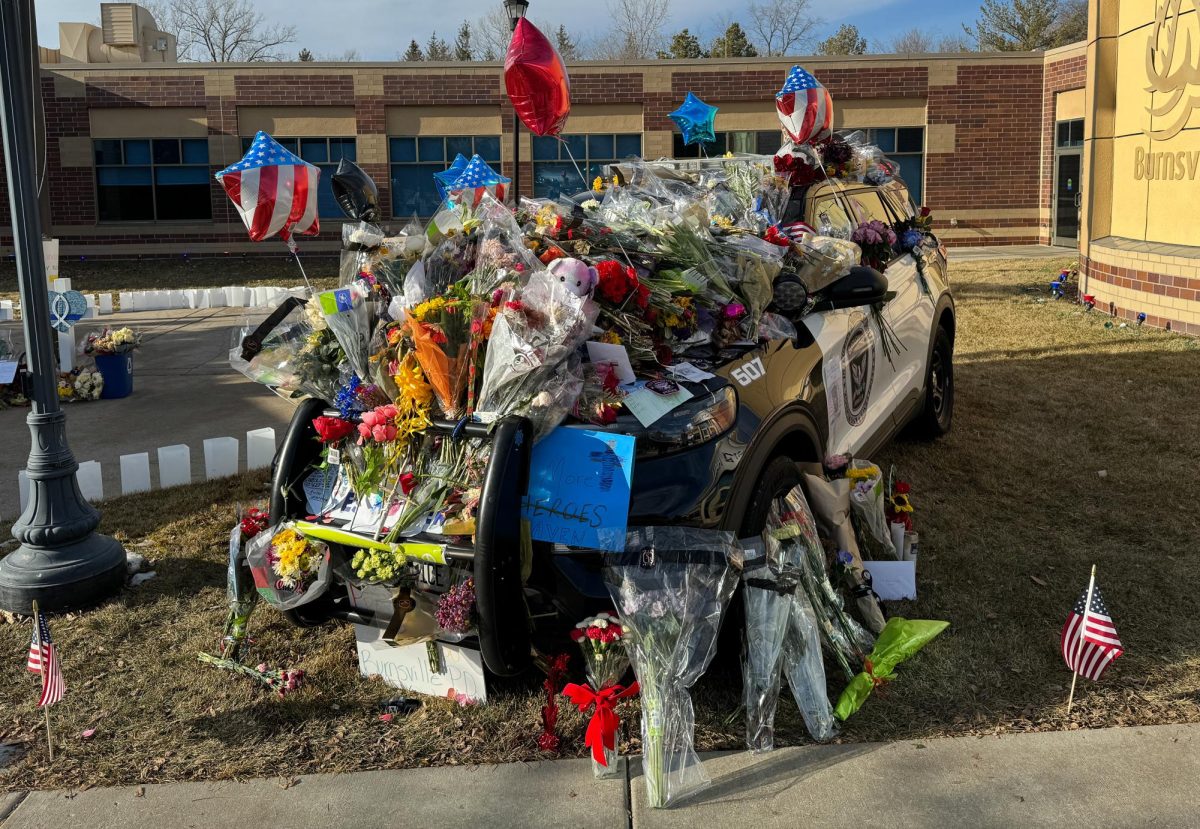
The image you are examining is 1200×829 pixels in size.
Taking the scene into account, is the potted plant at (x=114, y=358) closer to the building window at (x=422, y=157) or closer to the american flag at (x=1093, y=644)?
the american flag at (x=1093, y=644)

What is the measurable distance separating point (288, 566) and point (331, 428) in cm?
51

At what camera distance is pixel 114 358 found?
941 cm

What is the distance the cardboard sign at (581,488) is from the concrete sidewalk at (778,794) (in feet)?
2.55

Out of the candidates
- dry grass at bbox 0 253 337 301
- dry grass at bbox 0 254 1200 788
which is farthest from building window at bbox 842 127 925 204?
dry grass at bbox 0 254 1200 788

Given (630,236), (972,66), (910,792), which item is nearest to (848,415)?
(630,236)

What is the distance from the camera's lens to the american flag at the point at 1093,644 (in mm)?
3449

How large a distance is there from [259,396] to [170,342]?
4.22m

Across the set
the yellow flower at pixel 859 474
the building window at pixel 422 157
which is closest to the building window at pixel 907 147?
the building window at pixel 422 157

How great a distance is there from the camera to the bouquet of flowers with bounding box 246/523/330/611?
365cm

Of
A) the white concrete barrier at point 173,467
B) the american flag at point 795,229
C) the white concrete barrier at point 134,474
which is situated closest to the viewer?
the american flag at point 795,229

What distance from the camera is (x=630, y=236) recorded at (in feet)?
14.7

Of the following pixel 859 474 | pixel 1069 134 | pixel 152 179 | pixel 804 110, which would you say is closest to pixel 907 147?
pixel 1069 134

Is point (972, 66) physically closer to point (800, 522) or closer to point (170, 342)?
point (170, 342)

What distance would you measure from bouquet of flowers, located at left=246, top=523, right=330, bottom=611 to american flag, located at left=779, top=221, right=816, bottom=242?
9.29ft
